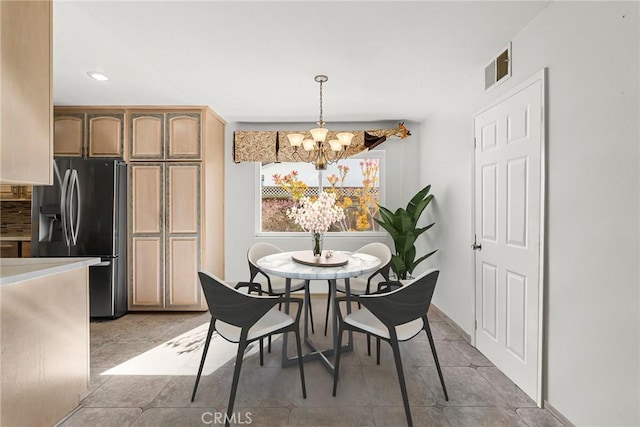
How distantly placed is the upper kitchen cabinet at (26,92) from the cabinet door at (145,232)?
198cm

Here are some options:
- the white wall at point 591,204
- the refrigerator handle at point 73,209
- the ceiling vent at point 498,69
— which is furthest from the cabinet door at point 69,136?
the white wall at point 591,204

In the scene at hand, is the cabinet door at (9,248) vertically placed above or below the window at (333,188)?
below

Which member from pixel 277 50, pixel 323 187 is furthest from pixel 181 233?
pixel 277 50

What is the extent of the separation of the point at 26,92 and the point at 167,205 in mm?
2203

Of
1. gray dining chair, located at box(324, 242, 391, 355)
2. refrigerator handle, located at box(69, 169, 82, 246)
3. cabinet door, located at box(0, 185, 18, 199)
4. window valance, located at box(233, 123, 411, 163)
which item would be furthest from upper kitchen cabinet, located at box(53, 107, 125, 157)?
gray dining chair, located at box(324, 242, 391, 355)

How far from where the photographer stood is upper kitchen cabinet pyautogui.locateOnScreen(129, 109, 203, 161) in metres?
3.62

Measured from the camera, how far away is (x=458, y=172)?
10.1 ft

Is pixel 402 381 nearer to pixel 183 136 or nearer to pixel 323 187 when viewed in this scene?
pixel 323 187

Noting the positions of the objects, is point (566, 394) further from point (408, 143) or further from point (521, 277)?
point (408, 143)

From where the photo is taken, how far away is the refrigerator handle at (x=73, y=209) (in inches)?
130

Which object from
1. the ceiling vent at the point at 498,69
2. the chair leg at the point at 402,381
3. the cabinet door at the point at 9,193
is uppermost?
the ceiling vent at the point at 498,69

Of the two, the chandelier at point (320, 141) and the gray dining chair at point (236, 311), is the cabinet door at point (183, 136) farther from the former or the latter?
the gray dining chair at point (236, 311)

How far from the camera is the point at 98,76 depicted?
2.80 metres

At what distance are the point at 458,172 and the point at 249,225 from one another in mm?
2787
